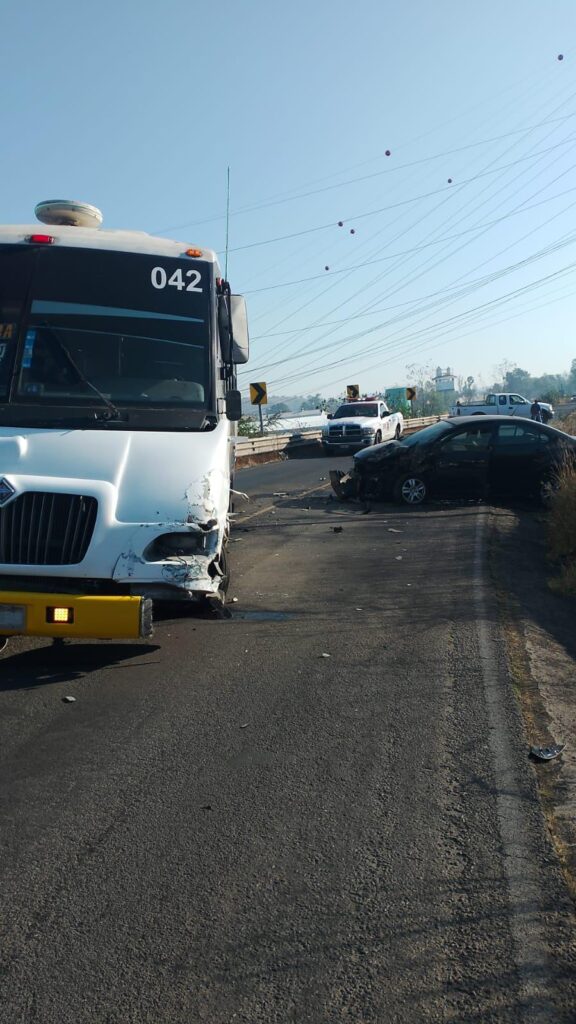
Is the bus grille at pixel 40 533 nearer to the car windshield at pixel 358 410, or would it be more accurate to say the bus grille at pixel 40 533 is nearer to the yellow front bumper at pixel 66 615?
the yellow front bumper at pixel 66 615

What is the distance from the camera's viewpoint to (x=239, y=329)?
8633mm

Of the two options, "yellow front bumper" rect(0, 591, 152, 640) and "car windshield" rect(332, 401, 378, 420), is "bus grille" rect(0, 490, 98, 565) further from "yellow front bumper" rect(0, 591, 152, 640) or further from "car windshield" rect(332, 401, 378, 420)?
"car windshield" rect(332, 401, 378, 420)

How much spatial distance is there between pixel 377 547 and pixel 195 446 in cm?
574

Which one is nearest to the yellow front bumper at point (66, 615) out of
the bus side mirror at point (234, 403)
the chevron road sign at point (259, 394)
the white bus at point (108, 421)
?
the white bus at point (108, 421)

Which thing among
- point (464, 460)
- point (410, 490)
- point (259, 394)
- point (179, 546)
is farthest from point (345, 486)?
point (259, 394)

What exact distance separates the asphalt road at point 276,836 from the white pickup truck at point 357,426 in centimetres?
2579

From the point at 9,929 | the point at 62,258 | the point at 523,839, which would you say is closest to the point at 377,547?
the point at 62,258

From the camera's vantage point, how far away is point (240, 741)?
5340 mm

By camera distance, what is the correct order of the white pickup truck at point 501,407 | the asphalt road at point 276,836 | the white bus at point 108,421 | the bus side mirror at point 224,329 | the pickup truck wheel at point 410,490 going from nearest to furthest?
the asphalt road at point 276,836 → the white bus at point 108,421 → the bus side mirror at point 224,329 → the pickup truck wheel at point 410,490 → the white pickup truck at point 501,407

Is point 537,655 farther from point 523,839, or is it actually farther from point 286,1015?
point 286,1015

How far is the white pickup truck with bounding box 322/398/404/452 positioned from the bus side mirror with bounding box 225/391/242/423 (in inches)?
958

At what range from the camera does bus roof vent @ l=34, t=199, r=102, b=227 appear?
8.97 meters

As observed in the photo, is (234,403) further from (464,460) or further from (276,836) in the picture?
(464,460)

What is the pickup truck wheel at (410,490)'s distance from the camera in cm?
1670
